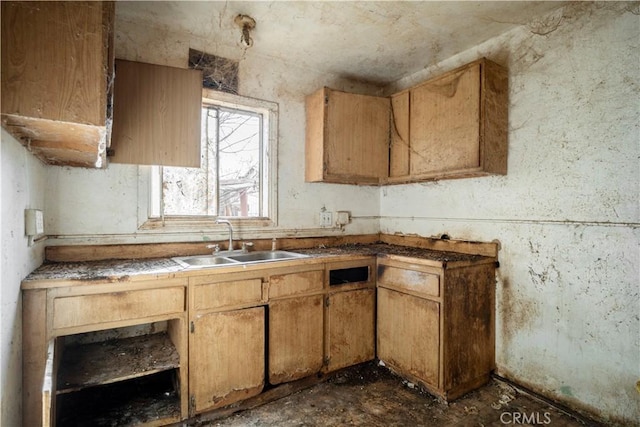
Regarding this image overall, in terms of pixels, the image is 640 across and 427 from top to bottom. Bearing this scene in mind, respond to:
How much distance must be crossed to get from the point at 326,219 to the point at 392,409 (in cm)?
160

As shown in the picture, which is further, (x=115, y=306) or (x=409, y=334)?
(x=409, y=334)

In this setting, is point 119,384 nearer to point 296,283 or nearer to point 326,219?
point 296,283

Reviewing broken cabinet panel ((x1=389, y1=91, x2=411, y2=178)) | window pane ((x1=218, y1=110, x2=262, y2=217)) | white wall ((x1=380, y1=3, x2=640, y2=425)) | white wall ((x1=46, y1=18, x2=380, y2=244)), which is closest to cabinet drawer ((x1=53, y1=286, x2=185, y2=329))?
white wall ((x1=46, y1=18, x2=380, y2=244))

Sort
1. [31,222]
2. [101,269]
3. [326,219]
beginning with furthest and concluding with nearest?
[326,219]
[101,269]
[31,222]

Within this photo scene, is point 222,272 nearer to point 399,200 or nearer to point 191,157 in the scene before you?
point 191,157

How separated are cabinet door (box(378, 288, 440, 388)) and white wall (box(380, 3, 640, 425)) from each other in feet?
1.96

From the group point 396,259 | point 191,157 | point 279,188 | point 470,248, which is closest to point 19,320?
point 191,157

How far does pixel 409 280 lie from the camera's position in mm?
2346

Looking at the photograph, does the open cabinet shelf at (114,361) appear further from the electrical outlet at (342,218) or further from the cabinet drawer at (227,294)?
the electrical outlet at (342,218)

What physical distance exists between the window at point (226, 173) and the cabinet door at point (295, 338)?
83 centimetres

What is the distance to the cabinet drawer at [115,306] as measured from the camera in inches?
61.4

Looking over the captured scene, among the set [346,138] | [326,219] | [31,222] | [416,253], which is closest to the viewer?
[31,222]

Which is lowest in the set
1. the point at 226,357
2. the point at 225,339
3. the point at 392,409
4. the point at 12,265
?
the point at 392,409

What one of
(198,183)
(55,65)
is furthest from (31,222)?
(198,183)
